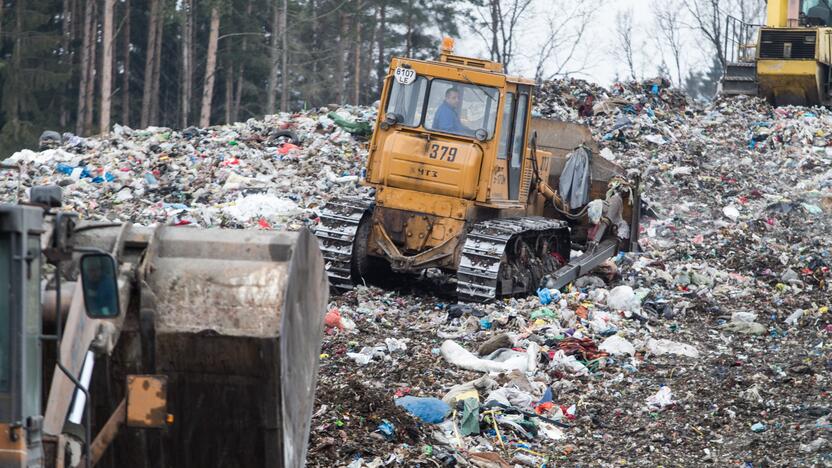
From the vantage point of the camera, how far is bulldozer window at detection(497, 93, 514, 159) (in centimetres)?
1122

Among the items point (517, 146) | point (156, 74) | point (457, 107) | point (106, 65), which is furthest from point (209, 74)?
point (457, 107)

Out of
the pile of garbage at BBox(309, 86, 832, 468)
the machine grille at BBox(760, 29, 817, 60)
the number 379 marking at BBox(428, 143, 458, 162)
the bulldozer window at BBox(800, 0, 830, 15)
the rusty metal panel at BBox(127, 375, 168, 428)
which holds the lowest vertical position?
the pile of garbage at BBox(309, 86, 832, 468)

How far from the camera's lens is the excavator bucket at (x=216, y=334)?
13.9 ft

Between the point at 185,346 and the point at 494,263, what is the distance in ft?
21.5

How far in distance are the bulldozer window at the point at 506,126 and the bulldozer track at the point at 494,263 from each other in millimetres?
687

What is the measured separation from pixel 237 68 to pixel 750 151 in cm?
2203

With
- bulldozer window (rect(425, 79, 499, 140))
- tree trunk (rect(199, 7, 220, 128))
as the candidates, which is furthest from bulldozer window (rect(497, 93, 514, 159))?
tree trunk (rect(199, 7, 220, 128))

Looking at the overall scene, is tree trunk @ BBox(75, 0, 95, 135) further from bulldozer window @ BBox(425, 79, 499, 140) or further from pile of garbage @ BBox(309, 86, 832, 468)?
bulldozer window @ BBox(425, 79, 499, 140)

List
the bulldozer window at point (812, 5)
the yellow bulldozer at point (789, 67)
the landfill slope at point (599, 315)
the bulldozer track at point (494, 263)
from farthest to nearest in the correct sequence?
the bulldozer window at point (812, 5) < the yellow bulldozer at point (789, 67) < the bulldozer track at point (494, 263) < the landfill slope at point (599, 315)

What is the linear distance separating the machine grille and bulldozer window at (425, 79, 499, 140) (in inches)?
537

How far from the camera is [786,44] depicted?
75.2 ft

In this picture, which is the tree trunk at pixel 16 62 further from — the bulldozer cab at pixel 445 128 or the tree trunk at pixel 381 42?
the bulldozer cab at pixel 445 128

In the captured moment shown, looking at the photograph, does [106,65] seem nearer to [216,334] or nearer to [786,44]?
[786,44]

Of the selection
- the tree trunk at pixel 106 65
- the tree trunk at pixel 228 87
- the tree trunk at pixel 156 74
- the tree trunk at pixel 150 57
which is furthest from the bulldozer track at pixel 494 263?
the tree trunk at pixel 228 87
